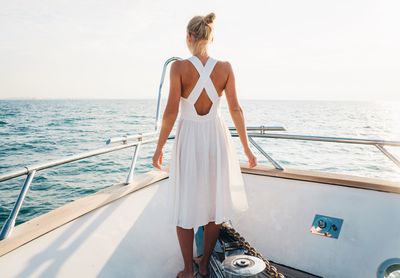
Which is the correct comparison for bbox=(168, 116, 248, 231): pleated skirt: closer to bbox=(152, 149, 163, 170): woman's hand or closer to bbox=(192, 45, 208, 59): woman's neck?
bbox=(152, 149, 163, 170): woman's hand

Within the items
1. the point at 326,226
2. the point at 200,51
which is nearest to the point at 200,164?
the point at 200,51

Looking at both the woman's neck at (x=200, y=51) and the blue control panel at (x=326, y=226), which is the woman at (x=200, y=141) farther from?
the blue control panel at (x=326, y=226)

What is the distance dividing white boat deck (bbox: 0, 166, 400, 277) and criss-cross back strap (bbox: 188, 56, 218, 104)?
0.89 metres

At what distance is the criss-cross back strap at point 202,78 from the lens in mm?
1645

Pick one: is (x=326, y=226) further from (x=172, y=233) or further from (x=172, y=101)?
(x=172, y=101)

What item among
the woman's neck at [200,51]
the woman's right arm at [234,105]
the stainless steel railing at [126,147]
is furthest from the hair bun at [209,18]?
the stainless steel railing at [126,147]

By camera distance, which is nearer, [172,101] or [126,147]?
[172,101]

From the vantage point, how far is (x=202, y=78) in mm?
1655

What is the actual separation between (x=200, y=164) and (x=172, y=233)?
0.71 m

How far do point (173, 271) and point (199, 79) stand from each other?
1.23m

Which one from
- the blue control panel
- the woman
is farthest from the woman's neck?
the blue control panel

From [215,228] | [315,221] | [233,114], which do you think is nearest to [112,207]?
[215,228]

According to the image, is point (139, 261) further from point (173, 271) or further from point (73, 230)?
point (73, 230)

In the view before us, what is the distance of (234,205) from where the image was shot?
6.18ft
